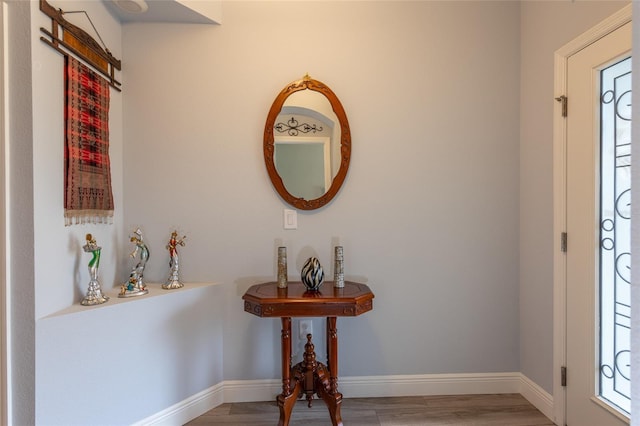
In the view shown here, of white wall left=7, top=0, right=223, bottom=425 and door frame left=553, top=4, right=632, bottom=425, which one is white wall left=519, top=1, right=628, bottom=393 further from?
white wall left=7, top=0, right=223, bottom=425

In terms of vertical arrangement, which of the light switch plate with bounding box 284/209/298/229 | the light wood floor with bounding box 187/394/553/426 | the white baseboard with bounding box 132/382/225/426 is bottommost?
the light wood floor with bounding box 187/394/553/426

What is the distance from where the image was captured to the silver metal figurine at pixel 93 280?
166cm

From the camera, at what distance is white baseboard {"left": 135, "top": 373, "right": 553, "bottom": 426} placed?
2.10 m

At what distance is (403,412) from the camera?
2.01 metres

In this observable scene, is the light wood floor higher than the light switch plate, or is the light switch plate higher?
the light switch plate

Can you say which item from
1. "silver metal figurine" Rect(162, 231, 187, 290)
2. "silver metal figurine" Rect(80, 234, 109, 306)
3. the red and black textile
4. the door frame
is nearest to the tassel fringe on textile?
the red and black textile

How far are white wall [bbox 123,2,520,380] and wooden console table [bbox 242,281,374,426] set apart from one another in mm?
291

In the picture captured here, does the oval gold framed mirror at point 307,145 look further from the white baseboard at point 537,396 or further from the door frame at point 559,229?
the white baseboard at point 537,396

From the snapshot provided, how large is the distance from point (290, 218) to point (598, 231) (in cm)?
168

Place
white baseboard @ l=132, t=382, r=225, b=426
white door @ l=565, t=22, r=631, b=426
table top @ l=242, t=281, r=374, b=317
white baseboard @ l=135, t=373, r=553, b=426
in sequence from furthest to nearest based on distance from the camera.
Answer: white baseboard @ l=135, t=373, r=553, b=426
white baseboard @ l=132, t=382, r=225, b=426
table top @ l=242, t=281, r=374, b=317
white door @ l=565, t=22, r=631, b=426

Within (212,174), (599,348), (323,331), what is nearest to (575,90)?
(599,348)

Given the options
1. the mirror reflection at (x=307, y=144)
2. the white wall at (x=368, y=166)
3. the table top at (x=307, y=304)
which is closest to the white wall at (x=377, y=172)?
the white wall at (x=368, y=166)

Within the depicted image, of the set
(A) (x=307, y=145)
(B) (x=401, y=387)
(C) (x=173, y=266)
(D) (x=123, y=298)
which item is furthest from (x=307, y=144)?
(B) (x=401, y=387)

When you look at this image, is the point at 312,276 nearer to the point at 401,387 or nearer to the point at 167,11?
the point at 401,387
